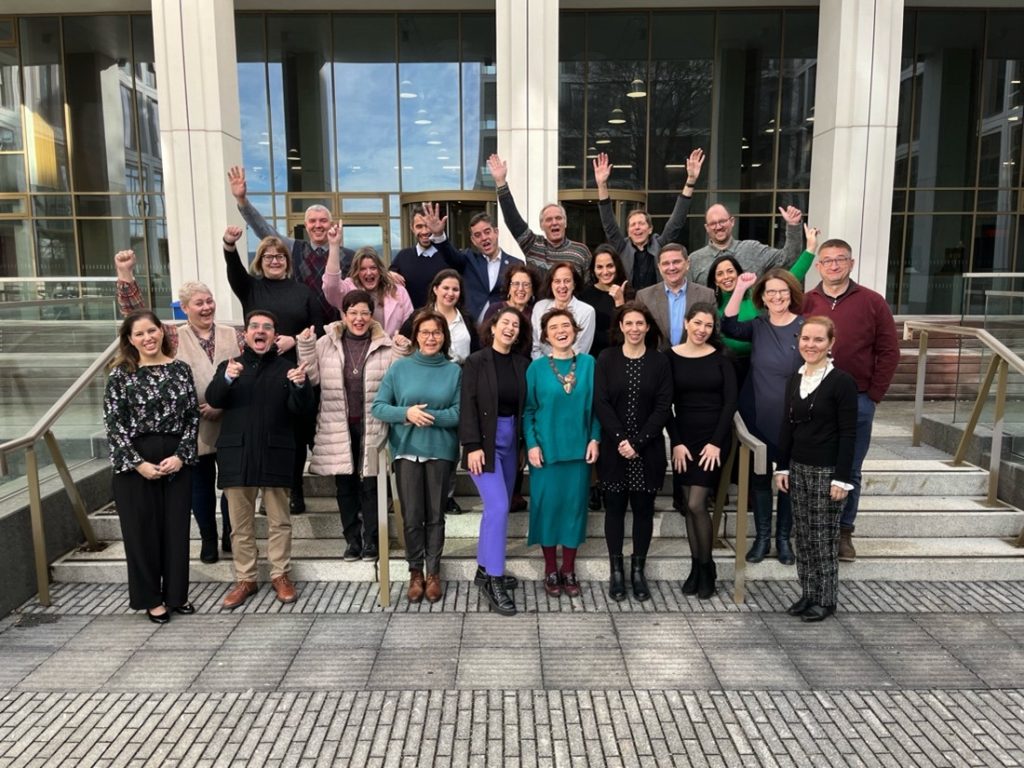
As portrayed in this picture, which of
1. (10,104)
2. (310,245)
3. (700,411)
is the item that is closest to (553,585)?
(700,411)

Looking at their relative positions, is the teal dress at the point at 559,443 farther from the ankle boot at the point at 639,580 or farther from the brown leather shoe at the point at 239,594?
the brown leather shoe at the point at 239,594

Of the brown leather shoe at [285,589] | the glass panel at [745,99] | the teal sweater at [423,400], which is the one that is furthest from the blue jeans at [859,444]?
the glass panel at [745,99]

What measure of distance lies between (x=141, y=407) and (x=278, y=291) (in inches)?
50.3

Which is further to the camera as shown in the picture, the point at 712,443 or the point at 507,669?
the point at 712,443

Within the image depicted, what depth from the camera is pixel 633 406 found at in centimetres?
463

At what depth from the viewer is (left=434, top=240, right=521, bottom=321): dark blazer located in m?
5.95

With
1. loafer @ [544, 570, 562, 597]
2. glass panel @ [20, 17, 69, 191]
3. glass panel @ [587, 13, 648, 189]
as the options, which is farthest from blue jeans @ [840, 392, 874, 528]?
glass panel @ [20, 17, 69, 191]

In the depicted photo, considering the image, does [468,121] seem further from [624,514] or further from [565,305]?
[624,514]

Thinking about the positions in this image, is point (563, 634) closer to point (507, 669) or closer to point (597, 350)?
point (507, 669)

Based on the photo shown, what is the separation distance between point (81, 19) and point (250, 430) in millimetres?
16640

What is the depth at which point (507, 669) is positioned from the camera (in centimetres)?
404

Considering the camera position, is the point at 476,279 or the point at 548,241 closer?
the point at 548,241

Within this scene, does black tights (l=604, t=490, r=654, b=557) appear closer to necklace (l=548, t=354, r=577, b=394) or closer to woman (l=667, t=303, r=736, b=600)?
woman (l=667, t=303, r=736, b=600)

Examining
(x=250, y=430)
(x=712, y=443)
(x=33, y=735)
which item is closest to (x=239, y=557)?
(x=250, y=430)
